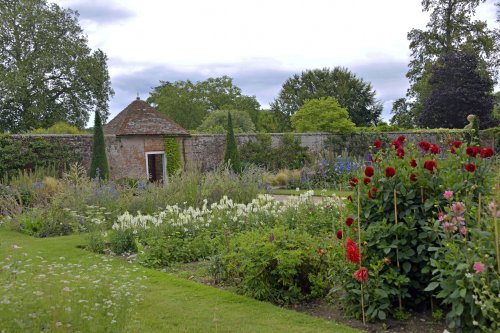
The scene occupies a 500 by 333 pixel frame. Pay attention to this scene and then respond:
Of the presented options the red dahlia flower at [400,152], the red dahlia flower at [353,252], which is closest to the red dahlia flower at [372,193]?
the red dahlia flower at [400,152]

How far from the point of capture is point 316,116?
21.4 metres

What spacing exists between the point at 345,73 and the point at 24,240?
1271 inches

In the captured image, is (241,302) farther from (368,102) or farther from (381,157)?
(368,102)

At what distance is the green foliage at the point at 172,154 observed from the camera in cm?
A: 1664

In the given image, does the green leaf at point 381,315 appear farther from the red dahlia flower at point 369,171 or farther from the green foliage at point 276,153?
the green foliage at point 276,153

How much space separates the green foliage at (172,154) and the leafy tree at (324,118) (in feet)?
22.9

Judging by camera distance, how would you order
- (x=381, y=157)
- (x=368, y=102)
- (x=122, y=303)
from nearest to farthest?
(x=122, y=303) → (x=381, y=157) → (x=368, y=102)

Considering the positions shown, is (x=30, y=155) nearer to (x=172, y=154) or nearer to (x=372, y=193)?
(x=172, y=154)

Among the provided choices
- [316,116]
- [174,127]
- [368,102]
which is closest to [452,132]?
[316,116]

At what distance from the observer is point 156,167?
58.0 ft

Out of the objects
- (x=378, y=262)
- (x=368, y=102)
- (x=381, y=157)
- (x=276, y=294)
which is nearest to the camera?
(x=378, y=262)

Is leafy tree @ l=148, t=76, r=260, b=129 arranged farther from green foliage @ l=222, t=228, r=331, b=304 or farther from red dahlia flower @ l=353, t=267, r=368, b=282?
red dahlia flower @ l=353, t=267, r=368, b=282

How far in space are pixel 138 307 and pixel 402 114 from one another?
111 ft

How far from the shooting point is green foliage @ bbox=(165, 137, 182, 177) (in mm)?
16641
